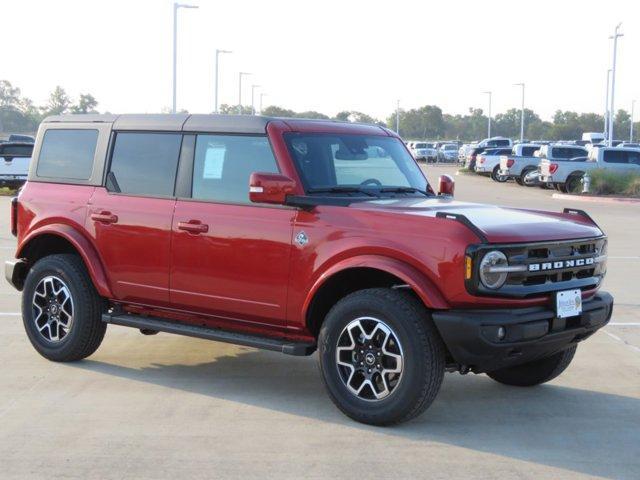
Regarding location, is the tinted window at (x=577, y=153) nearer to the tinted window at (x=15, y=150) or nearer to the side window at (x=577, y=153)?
the side window at (x=577, y=153)

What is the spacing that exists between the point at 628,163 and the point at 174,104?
18.7 metres

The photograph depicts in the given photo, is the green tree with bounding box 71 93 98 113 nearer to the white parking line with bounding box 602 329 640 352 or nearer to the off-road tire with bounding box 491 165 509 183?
the off-road tire with bounding box 491 165 509 183

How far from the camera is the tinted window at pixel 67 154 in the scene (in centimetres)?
771

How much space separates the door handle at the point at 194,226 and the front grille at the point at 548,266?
80.3 inches

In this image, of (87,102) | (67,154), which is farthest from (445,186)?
(87,102)

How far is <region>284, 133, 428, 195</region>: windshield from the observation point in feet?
21.8

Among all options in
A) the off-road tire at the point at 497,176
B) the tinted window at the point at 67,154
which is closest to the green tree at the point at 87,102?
the off-road tire at the point at 497,176

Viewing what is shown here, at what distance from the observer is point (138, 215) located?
716cm

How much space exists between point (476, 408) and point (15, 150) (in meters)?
24.7

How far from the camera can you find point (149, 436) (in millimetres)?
5770

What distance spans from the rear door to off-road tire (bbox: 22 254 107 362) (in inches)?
10.5

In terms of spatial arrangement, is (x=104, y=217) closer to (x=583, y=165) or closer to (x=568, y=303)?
(x=568, y=303)

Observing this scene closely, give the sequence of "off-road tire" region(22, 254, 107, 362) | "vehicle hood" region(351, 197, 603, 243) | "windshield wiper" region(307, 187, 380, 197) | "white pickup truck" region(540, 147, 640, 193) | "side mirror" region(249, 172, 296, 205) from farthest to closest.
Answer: "white pickup truck" region(540, 147, 640, 193), "off-road tire" region(22, 254, 107, 362), "windshield wiper" region(307, 187, 380, 197), "side mirror" region(249, 172, 296, 205), "vehicle hood" region(351, 197, 603, 243)

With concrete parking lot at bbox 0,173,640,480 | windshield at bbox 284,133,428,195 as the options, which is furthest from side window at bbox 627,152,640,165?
windshield at bbox 284,133,428,195
